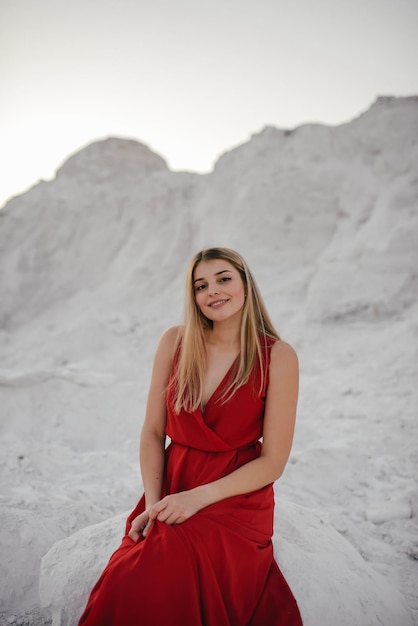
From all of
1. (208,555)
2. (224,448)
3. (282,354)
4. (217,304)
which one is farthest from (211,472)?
(217,304)

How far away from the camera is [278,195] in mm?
11109

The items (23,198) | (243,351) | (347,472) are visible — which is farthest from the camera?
(23,198)

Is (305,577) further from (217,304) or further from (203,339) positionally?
(217,304)

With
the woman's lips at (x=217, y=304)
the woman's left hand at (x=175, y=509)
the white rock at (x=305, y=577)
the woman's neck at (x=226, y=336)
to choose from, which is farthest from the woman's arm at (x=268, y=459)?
the white rock at (x=305, y=577)

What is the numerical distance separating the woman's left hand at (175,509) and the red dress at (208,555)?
30mm

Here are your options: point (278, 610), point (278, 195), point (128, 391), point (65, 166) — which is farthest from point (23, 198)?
point (278, 610)

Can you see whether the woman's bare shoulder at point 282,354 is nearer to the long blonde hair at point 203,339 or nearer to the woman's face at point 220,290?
the long blonde hair at point 203,339

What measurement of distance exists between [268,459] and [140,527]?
2.04 feet

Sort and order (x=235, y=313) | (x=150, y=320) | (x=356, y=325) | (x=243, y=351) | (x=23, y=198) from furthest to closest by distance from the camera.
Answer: (x=23, y=198)
(x=150, y=320)
(x=356, y=325)
(x=235, y=313)
(x=243, y=351)

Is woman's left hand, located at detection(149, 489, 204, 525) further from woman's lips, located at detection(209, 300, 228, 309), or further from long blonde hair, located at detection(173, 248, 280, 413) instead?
woman's lips, located at detection(209, 300, 228, 309)

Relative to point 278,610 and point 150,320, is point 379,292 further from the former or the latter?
point 278,610

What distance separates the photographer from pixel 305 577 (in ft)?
6.11

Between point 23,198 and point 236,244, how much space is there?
8604 mm

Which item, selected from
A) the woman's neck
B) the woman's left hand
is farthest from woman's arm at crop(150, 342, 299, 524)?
the woman's neck
